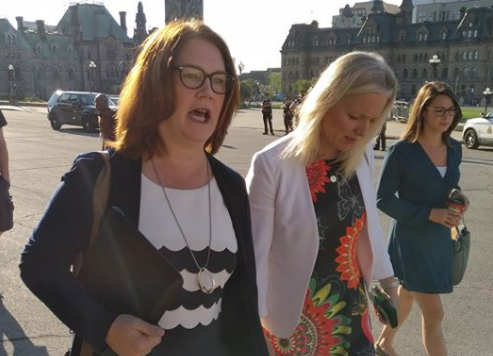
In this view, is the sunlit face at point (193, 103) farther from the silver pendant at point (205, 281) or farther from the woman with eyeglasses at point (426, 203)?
the woman with eyeglasses at point (426, 203)

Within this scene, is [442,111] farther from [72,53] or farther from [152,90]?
[72,53]

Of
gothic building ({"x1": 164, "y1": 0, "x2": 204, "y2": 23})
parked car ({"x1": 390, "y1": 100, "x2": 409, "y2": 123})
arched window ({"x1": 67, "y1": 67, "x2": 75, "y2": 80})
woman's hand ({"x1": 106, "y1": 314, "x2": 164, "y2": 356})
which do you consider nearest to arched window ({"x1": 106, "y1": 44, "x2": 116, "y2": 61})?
arched window ({"x1": 67, "y1": 67, "x2": 75, "y2": 80})

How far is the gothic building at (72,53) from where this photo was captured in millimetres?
78250

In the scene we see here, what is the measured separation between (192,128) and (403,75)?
312ft

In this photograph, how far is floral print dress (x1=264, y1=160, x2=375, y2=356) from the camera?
1994mm

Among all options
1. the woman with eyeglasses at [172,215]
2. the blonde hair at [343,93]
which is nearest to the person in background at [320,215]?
the blonde hair at [343,93]

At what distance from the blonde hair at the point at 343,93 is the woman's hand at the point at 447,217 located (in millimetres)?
1018

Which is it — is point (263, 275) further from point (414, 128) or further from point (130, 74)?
point (414, 128)

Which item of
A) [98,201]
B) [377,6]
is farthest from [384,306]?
[377,6]

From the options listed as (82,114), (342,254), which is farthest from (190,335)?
(82,114)

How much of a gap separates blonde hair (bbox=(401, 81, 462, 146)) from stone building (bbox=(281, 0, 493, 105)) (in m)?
70.0

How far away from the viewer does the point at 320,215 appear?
1.98m

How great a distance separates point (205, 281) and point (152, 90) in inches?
25.0

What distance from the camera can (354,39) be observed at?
92.6m
